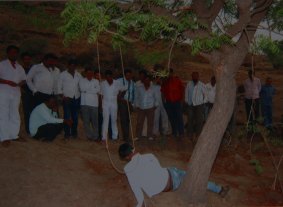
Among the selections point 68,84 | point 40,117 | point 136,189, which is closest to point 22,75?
point 40,117

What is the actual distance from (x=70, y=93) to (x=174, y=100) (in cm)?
267

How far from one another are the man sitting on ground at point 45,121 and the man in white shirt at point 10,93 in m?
0.53

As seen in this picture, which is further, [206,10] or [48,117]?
[48,117]

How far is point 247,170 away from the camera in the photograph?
37.2ft

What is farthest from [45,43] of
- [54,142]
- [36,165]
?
[36,165]

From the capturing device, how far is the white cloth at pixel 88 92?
11164mm

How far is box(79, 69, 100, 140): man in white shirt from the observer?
11180 millimetres

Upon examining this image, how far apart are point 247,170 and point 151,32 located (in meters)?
5.43

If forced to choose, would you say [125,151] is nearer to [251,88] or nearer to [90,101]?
[90,101]

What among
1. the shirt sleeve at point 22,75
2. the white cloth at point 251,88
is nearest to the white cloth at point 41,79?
the shirt sleeve at point 22,75

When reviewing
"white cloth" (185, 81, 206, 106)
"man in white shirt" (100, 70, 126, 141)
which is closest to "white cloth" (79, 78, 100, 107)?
"man in white shirt" (100, 70, 126, 141)

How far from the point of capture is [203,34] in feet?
24.7

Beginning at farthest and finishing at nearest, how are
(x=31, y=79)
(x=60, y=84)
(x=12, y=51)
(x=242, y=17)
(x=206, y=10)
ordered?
(x=60, y=84)
(x=31, y=79)
(x=12, y=51)
(x=206, y=10)
(x=242, y=17)

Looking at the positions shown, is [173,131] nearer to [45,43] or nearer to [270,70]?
[45,43]
